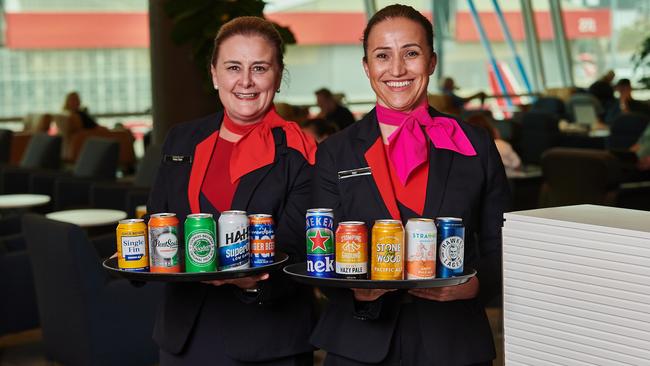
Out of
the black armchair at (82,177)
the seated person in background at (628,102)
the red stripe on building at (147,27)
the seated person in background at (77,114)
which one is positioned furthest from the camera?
the red stripe on building at (147,27)

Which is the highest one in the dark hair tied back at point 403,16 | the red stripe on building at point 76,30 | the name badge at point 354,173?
the red stripe on building at point 76,30

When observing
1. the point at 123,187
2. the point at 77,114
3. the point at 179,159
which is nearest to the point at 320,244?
the point at 179,159

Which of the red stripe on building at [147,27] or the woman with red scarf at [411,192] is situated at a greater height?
the red stripe on building at [147,27]

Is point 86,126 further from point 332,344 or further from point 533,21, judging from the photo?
point 332,344

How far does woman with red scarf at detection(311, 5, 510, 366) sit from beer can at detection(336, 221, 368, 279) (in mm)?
93

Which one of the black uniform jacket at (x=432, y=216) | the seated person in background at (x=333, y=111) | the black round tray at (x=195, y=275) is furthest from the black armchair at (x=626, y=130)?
the black round tray at (x=195, y=275)

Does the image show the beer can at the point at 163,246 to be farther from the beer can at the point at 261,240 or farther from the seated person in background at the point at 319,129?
the seated person in background at the point at 319,129

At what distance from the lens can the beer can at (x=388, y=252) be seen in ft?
5.55

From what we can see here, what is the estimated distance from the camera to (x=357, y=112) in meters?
14.7

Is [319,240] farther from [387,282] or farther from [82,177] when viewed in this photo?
[82,177]

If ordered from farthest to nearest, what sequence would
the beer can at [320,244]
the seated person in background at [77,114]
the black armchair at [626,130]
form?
the seated person in background at [77,114], the black armchair at [626,130], the beer can at [320,244]

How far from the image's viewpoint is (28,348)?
18.1ft

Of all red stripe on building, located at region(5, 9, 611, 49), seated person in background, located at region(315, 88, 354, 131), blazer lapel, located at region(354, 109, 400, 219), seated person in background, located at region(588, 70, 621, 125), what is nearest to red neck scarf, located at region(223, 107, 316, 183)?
blazer lapel, located at region(354, 109, 400, 219)

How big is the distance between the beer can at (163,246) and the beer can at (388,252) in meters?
0.43
